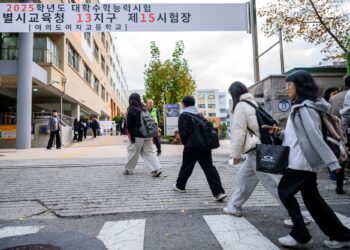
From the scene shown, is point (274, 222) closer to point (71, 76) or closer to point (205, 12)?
point (205, 12)

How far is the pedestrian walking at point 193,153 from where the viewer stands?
15.6 ft

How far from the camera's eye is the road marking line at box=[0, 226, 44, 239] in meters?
3.53

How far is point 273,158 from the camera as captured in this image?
3.05 metres

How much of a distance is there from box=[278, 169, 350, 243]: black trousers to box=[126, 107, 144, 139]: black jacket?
Answer: 3.96 metres

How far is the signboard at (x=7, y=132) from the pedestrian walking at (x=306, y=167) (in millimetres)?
18501

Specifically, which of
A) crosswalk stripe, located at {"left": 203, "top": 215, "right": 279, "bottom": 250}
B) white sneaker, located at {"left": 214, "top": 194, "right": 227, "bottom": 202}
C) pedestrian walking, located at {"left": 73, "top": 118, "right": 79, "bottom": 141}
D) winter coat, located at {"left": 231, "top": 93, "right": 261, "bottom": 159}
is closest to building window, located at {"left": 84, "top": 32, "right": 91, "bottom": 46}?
pedestrian walking, located at {"left": 73, "top": 118, "right": 79, "bottom": 141}

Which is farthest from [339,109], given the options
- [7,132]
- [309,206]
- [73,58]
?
[73,58]

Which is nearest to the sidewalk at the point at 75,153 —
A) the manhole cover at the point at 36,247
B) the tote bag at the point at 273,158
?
the manhole cover at the point at 36,247

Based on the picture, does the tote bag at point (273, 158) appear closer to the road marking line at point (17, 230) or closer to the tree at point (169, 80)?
the road marking line at point (17, 230)

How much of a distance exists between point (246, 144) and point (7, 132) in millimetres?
17978

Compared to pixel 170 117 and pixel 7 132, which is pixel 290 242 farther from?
pixel 7 132

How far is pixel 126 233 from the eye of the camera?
3467 mm

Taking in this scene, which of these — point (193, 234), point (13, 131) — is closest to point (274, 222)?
point (193, 234)

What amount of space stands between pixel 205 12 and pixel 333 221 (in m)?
7.26
